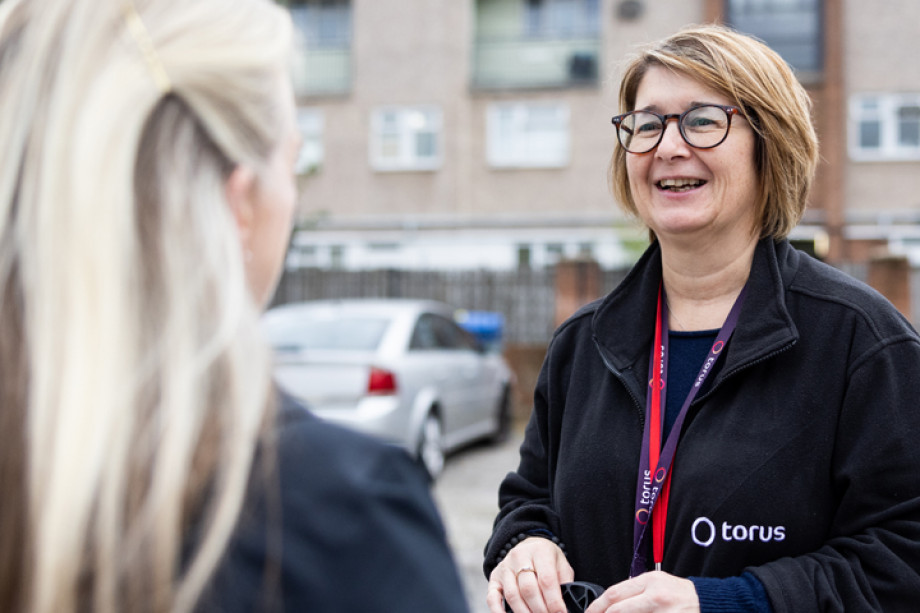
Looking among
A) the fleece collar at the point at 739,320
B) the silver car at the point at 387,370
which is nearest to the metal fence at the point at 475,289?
the silver car at the point at 387,370

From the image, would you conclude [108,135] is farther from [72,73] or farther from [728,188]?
[728,188]

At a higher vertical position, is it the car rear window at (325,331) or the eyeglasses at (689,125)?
the eyeglasses at (689,125)

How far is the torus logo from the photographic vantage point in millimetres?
1712

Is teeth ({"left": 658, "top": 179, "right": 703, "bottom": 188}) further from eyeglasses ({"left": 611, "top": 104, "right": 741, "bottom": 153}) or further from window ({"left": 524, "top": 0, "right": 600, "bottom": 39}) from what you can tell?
window ({"left": 524, "top": 0, "right": 600, "bottom": 39})

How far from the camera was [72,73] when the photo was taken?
90 cm

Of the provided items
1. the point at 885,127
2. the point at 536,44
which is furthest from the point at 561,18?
the point at 885,127

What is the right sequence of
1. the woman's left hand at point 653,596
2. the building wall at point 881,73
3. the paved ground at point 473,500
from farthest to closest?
A: the building wall at point 881,73 → the paved ground at point 473,500 → the woman's left hand at point 653,596

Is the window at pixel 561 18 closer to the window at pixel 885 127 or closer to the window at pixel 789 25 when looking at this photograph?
the window at pixel 789 25

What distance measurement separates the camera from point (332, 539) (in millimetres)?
852

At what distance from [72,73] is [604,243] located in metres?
20.4

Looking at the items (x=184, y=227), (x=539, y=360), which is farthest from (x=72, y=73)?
(x=539, y=360)

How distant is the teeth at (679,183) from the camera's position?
2016 mm

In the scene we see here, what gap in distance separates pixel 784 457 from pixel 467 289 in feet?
39.8

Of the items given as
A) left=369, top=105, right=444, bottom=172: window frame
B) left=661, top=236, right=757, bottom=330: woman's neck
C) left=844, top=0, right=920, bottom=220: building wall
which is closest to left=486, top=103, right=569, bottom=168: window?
left=369, top=105, right=444, bottom=172: window frame
